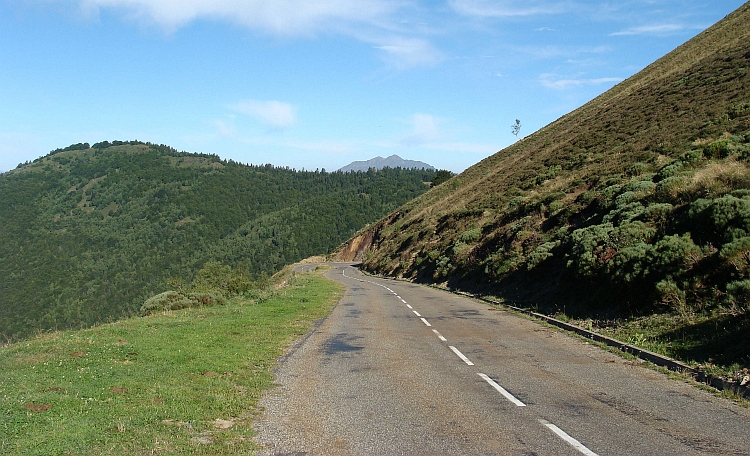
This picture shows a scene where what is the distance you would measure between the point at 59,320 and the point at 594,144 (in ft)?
444

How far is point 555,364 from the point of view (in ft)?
32.3

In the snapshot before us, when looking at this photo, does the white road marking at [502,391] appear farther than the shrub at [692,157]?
No

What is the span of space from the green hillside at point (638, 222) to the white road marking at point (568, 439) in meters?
4.53

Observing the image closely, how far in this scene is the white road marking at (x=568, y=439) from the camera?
17.4 feet

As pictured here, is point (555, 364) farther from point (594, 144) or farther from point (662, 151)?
point (594, 144)

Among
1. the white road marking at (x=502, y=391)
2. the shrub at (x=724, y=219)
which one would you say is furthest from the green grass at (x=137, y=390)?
the shrub at (x=724, y=219)

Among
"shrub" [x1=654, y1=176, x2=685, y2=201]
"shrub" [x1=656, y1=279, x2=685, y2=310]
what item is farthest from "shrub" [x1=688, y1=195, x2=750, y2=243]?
"shrub" [x1=654, y1=176, x2=685, y2=201]

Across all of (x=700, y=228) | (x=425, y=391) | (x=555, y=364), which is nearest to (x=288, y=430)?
(x=425, y=391)

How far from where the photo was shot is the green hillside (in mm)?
11875

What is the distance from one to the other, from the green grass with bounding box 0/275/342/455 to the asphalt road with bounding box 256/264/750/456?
598 mm

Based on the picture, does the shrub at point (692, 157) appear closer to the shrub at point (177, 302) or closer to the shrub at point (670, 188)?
the shrub at point (670, 188)

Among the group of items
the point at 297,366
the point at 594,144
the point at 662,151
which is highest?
the point at 594,144

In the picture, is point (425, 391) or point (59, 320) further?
point (59, 320)

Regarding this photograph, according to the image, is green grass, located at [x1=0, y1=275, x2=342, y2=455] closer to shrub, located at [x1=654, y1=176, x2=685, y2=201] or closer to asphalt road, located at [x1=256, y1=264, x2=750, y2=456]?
asphalt road, located at [x1=256, y1=264, x2=750, y2=456]
